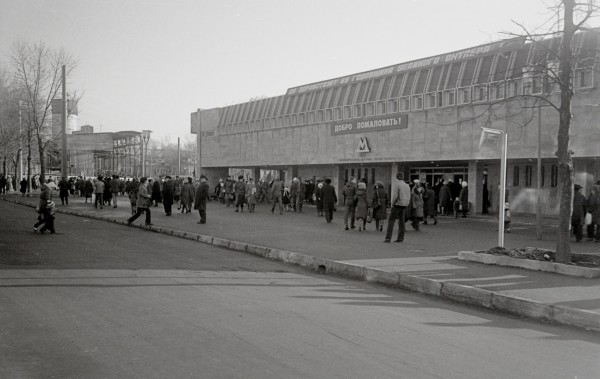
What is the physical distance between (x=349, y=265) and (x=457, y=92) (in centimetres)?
1806

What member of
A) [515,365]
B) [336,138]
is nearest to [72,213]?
[336,138]

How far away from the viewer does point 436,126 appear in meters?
25.5

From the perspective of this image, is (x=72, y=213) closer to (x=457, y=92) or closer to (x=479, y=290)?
(x=457, y=92)

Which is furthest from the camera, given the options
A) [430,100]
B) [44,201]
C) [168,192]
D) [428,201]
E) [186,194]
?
[430,100]

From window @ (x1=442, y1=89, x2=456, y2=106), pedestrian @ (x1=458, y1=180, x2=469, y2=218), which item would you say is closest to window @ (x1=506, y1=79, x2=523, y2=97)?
window @ (x1=442, y1=89, x2=456, y2=106)

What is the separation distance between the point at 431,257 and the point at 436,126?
15.5 metres

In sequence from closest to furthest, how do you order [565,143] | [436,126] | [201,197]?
[565,143], [201,197], [436,126]

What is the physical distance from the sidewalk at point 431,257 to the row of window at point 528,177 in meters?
2.75

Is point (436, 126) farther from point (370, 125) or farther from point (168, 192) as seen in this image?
point (168, 192)

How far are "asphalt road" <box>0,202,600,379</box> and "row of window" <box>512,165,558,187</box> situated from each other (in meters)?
17.2

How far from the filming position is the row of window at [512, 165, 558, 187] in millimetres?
22938

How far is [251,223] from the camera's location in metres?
19.4

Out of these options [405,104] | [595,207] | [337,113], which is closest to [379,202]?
[595,207]

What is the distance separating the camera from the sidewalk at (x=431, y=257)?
7242 mm
